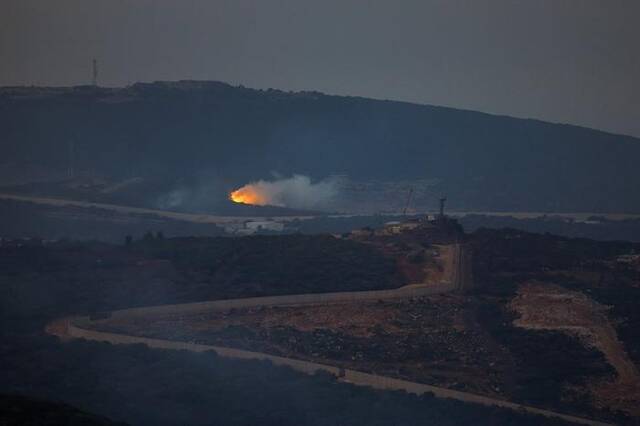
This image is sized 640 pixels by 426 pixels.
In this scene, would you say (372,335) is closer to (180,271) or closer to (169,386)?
(169,386)

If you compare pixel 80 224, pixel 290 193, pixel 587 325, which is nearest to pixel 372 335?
pixel 587 325

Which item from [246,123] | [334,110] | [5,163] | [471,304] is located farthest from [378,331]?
[334,110]

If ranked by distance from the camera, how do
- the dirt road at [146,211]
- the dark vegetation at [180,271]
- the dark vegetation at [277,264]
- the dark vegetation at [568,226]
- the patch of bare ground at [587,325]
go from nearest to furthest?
the patch of bare ground at [587,325] < the dark vegetation at [180,271] < the dark vegetation at [277,264] < the dirt road at [146,211] < the dark vegetation at [568,226]

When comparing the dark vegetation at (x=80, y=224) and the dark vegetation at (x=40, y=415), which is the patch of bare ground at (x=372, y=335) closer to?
the dark vegetation at (x=40, y=415)

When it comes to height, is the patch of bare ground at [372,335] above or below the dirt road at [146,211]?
below

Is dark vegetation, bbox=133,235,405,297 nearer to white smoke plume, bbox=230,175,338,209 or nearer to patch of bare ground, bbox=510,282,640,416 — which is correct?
patch of bare ground, bbox=510,282,640,416

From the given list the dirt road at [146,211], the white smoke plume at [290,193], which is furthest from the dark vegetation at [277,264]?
the white smoke plume at [290,193]

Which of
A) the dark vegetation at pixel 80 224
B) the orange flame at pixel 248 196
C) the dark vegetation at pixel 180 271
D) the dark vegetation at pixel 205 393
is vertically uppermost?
the orange flame at pixel 248 196

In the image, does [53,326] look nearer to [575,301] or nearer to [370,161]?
[575,301]
